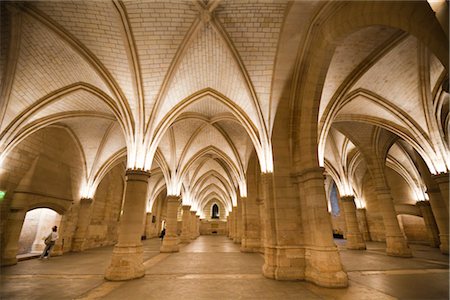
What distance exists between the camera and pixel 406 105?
31.9 ft

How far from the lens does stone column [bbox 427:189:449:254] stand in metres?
11.5

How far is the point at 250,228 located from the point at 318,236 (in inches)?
324

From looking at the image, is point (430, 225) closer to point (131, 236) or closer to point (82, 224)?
point (131, 236)

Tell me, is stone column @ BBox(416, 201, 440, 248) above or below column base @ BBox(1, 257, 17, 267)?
above

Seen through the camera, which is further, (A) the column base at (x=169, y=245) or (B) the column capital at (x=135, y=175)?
(A) the column base at (x=169, y=245)

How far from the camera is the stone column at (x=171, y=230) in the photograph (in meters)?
13.0

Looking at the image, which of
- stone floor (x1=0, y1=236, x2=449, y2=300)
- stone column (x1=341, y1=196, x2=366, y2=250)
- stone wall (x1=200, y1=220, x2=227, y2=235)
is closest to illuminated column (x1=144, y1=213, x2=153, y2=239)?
stone wall (x1=200, y1=220, x2=227, y2=235)

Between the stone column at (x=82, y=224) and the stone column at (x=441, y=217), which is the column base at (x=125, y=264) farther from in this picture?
the stone column at (x=441, y=217)

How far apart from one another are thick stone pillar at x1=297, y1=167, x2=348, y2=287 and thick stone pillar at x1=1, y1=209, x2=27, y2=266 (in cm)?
1257

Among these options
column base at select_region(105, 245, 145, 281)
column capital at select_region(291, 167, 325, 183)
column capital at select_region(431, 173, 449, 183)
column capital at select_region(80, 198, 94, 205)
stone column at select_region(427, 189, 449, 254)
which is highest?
column capital at select_region(431, 173, 449, 183)

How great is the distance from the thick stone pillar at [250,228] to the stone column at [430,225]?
1317 centimetres

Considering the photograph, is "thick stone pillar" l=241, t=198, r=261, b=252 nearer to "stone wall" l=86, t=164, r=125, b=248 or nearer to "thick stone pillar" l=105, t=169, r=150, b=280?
"thick stone pillar" l=105, t=169, r=150, b=280

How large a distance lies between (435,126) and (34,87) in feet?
58.2

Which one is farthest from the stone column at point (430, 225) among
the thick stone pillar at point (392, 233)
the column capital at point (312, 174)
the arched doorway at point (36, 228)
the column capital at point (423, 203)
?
the arched doorway at point (36, 228)
